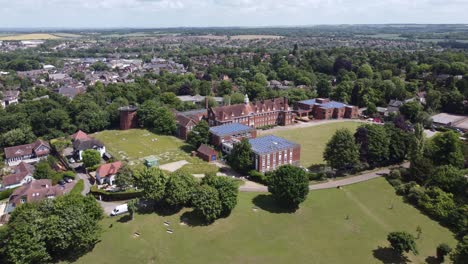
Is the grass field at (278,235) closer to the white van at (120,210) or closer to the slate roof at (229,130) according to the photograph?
the white van at (120,210)

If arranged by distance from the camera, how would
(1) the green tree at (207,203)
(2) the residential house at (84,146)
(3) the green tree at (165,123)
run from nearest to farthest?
(1) the green tree at (207,203) < (2) the residential house at (84,146) < (3) the green tree at (165,123)

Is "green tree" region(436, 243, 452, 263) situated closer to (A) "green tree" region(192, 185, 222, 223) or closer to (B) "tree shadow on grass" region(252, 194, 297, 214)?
(B) "tree shadow on grass" region(252, 194, 297, 214)

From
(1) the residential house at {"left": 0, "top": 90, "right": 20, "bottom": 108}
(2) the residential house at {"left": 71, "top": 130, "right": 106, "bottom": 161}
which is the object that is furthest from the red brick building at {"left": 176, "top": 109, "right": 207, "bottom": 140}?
(1) the residential house at {"left": 0, "top": 90, "right": 20, "bottom": 108}

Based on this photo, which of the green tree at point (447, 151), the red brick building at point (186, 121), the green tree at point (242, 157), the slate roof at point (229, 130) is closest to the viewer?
the green tree at point (447, 151)

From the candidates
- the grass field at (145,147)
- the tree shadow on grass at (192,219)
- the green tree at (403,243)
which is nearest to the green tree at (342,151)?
the green tree at (403,243)

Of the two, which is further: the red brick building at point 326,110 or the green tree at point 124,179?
the red brick building at point 326,110

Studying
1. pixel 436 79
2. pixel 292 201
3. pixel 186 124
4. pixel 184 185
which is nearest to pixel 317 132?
pixel 186 124

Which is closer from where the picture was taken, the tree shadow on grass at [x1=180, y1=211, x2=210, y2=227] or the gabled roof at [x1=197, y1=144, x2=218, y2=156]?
the tree shadow on grass at [x1=180, y1=211, x2=210, y2=227]
